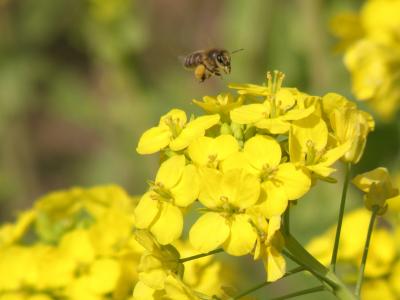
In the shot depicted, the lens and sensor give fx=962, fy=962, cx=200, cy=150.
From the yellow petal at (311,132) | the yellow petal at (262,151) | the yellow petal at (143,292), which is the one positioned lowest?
the yellow petal at (143,292)

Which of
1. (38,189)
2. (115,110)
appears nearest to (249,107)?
(115,110)

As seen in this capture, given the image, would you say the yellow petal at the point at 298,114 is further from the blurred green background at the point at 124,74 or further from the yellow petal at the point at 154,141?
the blurred green background at the point at 124,74

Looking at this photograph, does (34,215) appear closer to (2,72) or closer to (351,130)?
(351,130)

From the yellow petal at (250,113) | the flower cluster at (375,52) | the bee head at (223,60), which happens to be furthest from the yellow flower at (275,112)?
the flower cluster at (375,52)

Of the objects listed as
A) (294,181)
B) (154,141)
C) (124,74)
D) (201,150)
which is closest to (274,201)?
(294,181)

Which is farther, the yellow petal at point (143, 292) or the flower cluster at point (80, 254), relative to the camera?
the flower cluster at point (80, 254)

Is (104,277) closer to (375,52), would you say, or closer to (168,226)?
(168,226)

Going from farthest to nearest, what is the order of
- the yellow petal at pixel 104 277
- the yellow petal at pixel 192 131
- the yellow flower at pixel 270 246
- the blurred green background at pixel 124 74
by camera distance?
the blurred green background at pixel 124 74 < the yellow petal at pixel 104 277 < the yellow petal at pixel 192 131 < the yellow flower at pixel 270 246
